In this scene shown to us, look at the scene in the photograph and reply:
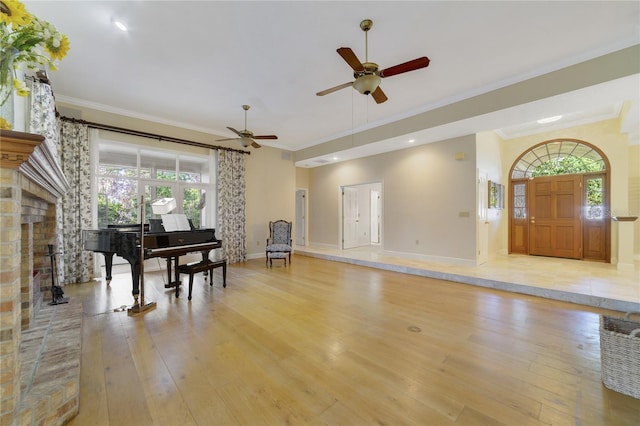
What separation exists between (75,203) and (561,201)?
10.5m

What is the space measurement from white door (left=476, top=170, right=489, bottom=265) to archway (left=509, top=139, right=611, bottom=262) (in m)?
1.85

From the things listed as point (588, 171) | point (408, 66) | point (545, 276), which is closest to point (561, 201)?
point (588, 171)

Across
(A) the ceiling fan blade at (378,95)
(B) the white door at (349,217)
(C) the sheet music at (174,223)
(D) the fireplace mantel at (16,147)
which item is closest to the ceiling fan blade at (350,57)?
(A) the ceiling fan blade at (378,95)

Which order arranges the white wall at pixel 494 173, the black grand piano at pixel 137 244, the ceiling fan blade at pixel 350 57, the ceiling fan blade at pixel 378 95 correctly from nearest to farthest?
the ceiling fan blade at pixel 350 57 → the ceiling fan blade at pixel 378 95 → the black grand piano at pixel 137 244 → the white wall at pixel 494 173

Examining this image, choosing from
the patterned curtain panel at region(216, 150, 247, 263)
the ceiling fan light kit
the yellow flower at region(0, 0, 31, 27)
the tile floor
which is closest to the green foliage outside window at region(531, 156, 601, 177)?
the tile floor

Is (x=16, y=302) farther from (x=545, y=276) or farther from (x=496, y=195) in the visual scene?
(x=496, y=195)

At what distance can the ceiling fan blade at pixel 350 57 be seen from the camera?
2.31 meters

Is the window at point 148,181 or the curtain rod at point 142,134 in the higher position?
the curtain rod at point 142,134

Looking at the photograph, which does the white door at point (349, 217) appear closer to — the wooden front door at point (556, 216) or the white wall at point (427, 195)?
the white wall at point (427, 195)

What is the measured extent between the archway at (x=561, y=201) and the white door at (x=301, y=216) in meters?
6.17

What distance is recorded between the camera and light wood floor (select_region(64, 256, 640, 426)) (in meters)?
1.56

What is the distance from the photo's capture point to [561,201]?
6156mm

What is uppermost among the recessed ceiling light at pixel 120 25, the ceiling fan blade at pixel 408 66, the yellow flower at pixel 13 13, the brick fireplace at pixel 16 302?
the recessed ceiling light at pixel 120 25

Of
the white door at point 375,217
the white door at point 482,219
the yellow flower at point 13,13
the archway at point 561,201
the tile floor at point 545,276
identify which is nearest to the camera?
the yellow flower at point 13,13
